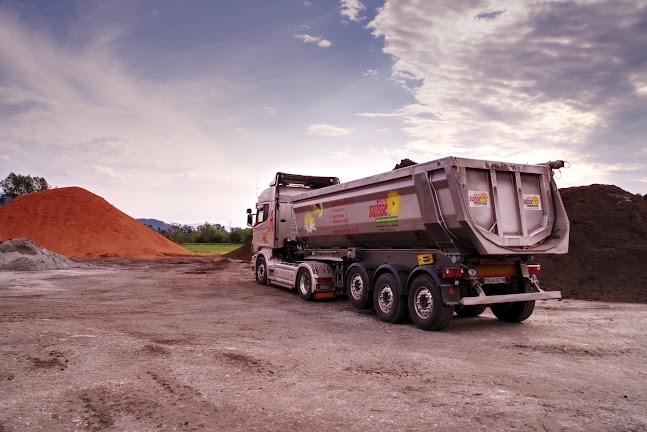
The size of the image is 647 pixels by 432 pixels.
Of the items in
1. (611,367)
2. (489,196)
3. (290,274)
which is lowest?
(611,367)

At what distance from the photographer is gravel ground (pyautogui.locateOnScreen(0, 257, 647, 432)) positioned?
4.45 meters

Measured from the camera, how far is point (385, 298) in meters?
10.2

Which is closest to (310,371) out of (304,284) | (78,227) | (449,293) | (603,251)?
(449,293)

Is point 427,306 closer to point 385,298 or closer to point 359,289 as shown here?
point 385,298

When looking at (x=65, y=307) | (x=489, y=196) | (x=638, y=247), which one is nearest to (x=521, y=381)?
(x=489, y=196)

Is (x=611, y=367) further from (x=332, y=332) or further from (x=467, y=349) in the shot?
(x=332, y=332)

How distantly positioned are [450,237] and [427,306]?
148 centimetres

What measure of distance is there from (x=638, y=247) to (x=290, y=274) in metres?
12.7

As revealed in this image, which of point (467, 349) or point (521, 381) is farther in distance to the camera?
point (467, 349)

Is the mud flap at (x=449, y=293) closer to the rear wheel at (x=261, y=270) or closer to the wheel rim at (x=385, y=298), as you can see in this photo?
the wheel rim at (x=385, y=298)

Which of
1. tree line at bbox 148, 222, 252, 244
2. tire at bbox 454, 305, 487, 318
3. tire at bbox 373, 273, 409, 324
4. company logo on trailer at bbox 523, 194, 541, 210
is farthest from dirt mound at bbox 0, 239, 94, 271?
tree line at bbox 148, 222, 252, 244

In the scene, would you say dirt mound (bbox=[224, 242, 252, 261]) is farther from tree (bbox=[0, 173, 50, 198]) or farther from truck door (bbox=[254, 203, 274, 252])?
tree (bbox=[0, 173, 50, 198])

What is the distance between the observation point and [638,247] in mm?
16562

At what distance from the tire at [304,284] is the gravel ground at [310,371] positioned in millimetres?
2088
